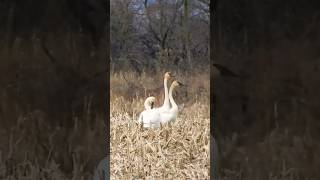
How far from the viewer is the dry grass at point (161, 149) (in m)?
3.48

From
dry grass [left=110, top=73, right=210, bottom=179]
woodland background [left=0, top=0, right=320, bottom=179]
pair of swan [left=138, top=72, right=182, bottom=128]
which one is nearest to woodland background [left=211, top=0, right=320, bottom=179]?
woodland background [left=0, top=0, right=320, bottom=179]

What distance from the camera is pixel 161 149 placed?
3.72m

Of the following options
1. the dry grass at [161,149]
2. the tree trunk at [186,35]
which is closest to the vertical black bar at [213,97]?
the dry grass at [161,149]

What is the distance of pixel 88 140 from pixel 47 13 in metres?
0.41

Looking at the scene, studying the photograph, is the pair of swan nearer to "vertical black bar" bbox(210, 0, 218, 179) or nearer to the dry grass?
the dry grass

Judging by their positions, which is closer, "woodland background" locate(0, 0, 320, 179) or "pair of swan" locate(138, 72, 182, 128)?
"woodland background" locate(0, 0, 320, 179)

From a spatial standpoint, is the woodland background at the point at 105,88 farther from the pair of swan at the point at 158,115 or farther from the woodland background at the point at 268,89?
the pair of swan at the point at 158,115

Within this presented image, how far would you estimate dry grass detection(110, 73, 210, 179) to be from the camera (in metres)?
3.48

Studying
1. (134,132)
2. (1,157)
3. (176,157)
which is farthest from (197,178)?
(1,157)

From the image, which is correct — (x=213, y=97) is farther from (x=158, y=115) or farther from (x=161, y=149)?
(x=158, y=115)

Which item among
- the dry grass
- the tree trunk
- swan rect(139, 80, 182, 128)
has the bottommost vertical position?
the dry grass

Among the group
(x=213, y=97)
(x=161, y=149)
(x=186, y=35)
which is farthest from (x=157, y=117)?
(x=213, y=97)

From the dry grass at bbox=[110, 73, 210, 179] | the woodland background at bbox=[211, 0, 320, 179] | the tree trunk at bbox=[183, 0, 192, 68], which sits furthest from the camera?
the tree trunk at bbox=[183, 0, 192, 68]

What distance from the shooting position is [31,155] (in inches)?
67.1
